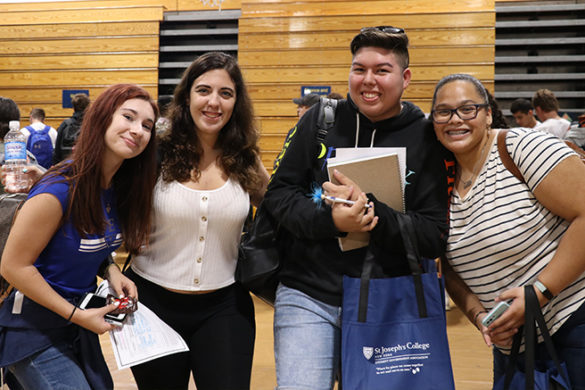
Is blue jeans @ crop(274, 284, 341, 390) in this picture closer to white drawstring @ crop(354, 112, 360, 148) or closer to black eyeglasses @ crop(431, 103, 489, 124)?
white drawstring @ crop(354, 112, 360, 148)

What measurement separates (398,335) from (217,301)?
67 cm

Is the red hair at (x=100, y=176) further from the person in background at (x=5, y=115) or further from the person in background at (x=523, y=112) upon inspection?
the person in background at (x=523, y=112)

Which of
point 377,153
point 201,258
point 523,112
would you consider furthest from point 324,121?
point 523,112

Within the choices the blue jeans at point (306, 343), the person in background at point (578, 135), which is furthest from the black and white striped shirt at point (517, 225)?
the person in background at point (578, 135)

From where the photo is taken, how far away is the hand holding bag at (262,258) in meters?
1.61

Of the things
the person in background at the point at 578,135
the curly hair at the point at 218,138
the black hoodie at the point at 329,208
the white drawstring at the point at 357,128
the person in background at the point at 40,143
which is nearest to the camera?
the black hoodie at the point at 329,208

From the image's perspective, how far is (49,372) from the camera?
1.42 meters

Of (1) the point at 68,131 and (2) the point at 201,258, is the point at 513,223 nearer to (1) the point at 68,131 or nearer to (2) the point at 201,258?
(2) the point at 201,258

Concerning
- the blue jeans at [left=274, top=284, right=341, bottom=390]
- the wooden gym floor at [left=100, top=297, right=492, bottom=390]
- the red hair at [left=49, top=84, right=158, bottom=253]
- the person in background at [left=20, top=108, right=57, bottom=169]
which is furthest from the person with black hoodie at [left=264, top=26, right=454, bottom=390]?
the person in background at [left=20, top=108, right=57, bottom=169]

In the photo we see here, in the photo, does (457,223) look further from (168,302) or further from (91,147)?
(91,147)

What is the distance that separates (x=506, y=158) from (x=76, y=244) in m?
1.34

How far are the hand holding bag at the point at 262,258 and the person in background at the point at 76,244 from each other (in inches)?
14.8

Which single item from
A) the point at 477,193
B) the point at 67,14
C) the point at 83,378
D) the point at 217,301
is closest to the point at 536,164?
the point at 477,193

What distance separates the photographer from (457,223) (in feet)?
4.95
